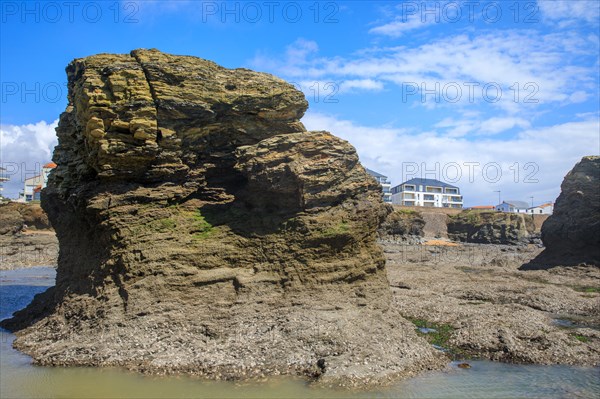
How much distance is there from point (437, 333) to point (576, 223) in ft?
105

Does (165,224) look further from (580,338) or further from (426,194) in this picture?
(426,194)

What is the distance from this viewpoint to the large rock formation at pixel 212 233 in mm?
16328

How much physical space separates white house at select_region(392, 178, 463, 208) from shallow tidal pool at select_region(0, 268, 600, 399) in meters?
140

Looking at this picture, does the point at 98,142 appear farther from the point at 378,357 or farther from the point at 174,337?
the point at 378,357

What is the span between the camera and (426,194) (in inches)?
6270

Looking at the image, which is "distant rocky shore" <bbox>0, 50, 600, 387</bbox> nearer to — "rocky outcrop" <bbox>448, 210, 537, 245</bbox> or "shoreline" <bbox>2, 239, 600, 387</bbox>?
"shoreline" <bbox>2, 239, 600, 387</bbox>

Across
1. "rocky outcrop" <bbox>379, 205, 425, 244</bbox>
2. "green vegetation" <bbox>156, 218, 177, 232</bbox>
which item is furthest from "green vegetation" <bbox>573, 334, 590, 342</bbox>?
"rocky outcrop" <bbox>379, 205, 425, 244</bbox>

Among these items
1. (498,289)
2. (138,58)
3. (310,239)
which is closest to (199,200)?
(310,239)

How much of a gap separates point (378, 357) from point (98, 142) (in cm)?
1314

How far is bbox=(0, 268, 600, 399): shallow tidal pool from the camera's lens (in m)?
13.2

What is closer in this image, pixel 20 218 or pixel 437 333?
pixel 437 333

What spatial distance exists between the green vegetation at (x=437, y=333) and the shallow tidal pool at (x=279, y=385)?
2564 millimetres

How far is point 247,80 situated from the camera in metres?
19.8

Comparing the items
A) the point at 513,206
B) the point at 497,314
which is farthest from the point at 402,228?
the point at 513,206
